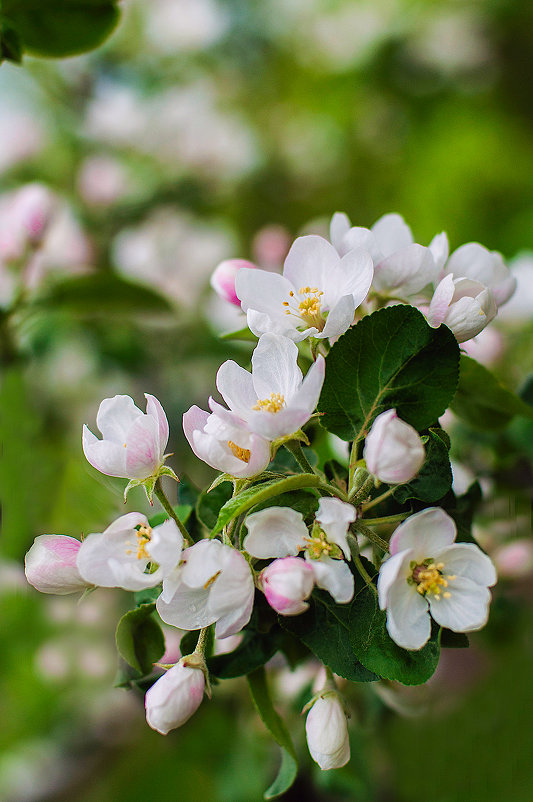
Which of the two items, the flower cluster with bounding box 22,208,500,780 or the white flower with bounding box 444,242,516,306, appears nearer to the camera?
the flower cluster with bounding box 22,208,500,780

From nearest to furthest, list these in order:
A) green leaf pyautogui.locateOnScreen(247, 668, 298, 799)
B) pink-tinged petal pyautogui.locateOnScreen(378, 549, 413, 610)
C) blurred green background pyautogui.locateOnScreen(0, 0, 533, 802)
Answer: pink-tinged petal pyautogui.locateOnScreen(378, 549, 413, 610), green leaf pyautogui.locateOnScreen(247, 668, 298, 799), blurred green background pyautogui.locateOnScreen(0, 0, 533, 802)

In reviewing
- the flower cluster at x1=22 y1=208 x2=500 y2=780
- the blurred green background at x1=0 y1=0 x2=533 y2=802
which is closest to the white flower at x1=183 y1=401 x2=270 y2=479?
the flower cluster at x1=22 y1=208 x2=500 y2=780

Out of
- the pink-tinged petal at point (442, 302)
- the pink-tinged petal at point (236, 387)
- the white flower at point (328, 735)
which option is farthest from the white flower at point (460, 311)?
the white flower at point (328, 735)

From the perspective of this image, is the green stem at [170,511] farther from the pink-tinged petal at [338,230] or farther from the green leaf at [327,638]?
the pink-tinged petal at [338,230]

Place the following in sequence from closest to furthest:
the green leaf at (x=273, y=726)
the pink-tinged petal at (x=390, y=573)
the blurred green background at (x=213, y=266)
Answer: the pink-tinged petal at (x=390, y=573) → the green leaf at (x=273, y=726) → the blurred green background at (x=213, y=266)

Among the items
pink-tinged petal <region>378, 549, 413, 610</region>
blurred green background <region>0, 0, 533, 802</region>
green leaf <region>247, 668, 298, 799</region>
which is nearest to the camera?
pink-tinged petal <region>378, 549, 413, 610</region>

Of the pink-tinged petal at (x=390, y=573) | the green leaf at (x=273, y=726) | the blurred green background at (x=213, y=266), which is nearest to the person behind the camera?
the pink-tinged petal at (x=390, y=573)

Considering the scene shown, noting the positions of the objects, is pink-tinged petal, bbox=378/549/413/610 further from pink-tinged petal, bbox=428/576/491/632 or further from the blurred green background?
the blurred green background
